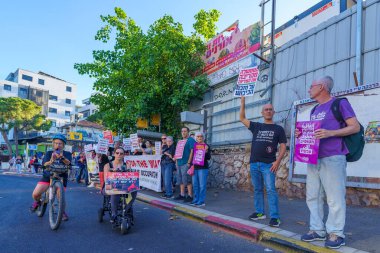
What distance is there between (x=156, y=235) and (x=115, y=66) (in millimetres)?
11611

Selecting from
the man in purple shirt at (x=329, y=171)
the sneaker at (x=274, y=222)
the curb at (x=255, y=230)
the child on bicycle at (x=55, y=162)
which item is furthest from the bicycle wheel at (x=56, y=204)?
the man in purple shirt at (x=329, y=171)

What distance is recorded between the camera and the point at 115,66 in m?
15.4

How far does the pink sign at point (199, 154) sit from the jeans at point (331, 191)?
3585 mm

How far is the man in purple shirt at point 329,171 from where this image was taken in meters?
4.00

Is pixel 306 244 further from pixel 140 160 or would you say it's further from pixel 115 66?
pixel 115 66

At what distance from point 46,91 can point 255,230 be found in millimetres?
76157

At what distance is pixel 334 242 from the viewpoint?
13.2 ft

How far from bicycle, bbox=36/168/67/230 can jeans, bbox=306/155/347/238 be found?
13.7 ft

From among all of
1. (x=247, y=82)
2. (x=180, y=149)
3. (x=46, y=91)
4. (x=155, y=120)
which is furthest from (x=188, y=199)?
(x=46, y=91)

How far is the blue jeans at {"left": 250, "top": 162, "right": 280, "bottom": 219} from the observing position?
5371 millimetres

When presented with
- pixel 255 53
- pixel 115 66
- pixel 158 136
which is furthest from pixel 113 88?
pixel 255 53

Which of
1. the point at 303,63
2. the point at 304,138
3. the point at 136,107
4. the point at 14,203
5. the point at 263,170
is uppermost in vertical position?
the point at 303,63

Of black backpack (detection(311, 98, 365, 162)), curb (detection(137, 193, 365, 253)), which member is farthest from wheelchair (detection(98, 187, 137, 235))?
black backpack (detection(311, 98, 365, 162))

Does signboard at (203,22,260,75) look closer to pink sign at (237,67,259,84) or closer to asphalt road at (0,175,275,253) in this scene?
pink sign at (237,67,259,84)
